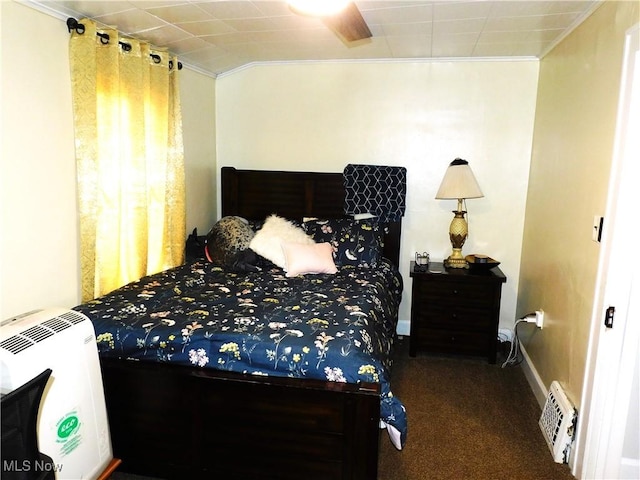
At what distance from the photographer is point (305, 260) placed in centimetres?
309

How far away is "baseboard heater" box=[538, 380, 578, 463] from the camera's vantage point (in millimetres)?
2229

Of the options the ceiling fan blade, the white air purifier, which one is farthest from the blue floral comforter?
the ceiling fan blade

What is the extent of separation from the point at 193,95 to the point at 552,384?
323cm

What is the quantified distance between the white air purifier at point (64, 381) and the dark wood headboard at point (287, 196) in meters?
2.18

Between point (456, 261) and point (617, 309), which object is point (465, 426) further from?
point (456, 261)

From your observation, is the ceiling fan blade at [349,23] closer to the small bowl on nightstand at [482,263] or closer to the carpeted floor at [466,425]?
the small bowl on nightstand at [482,263]

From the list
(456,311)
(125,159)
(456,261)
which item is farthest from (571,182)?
(125,159)

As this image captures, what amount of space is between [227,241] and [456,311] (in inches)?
68.9

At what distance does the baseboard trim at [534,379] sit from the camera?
2.78m

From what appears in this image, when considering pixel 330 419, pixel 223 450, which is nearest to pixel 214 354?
pixel 223 450

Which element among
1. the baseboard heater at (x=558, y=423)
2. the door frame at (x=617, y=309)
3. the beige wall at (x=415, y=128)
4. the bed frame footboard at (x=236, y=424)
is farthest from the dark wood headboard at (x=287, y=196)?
the bed frame footboard at (x=236, y=424)

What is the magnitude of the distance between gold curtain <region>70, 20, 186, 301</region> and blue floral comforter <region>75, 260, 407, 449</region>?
0.88 feet

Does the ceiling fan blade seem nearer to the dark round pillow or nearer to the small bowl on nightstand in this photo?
the dark round pillow

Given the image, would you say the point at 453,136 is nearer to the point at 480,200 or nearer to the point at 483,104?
the point at 483,104
